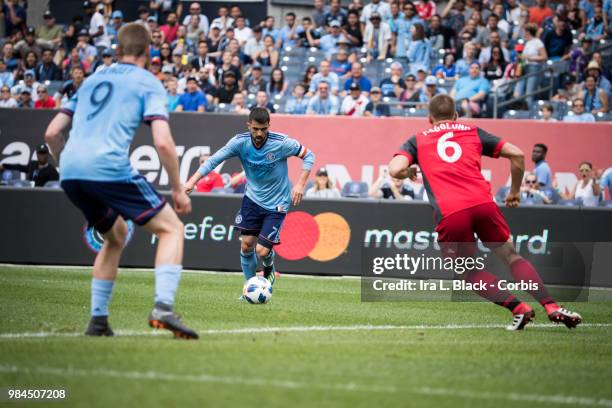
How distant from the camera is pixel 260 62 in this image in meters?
25.9

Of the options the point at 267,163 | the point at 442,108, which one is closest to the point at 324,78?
the point at 267,163

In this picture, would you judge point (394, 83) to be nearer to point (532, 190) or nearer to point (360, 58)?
point (360, 58)

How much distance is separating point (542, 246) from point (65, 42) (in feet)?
50.6

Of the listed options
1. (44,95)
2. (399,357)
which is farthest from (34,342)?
(44,95)

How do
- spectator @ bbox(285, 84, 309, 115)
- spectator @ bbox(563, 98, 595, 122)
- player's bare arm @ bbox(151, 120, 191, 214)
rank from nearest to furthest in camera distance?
player's bare arm @ bbox(151, 120, 191, 214)
spectator @ bbox(563, 98, 595, 122)
spectator @ bbox(285, 84, 309, 115)

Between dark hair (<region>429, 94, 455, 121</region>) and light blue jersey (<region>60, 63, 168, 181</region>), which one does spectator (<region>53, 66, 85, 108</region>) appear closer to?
dark hair (<region>429, 94, 455, 121</region>)

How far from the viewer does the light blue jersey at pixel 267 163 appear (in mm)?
12961

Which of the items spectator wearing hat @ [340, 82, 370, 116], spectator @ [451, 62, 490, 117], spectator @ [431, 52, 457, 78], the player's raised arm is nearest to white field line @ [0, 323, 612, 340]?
the player's raised arm

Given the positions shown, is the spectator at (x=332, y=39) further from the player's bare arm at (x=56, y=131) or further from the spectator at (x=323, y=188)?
the player's bare arm at (x=56, y=131)

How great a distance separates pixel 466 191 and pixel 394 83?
13.6m

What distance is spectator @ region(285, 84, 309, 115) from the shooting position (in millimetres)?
22953

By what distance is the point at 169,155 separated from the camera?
26.1ft

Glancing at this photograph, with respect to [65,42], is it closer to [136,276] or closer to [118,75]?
[136,276]

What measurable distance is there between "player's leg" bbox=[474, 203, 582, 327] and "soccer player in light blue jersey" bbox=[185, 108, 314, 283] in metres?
3.17
